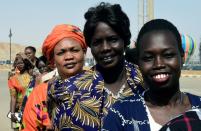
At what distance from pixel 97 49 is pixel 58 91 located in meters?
0.37

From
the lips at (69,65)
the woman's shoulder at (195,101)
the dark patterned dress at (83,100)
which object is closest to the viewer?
the woman's shoulder at (195,101)

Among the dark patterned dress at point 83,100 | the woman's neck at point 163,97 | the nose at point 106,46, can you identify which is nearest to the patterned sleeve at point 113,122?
the woman's neck at point 163,97

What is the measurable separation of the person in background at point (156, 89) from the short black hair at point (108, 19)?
1.93 feet

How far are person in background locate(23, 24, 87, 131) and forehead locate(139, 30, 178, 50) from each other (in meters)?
0.89

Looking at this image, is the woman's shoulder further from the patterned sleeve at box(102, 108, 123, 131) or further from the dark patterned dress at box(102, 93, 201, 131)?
the patterned sleeve at box(102, 108, 123, 131)

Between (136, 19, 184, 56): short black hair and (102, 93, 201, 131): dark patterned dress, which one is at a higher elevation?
(136, 19, 184, 56): short black hair

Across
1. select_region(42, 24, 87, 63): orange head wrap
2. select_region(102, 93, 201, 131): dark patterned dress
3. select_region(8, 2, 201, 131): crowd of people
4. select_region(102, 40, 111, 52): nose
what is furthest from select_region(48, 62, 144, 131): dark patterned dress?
select_region(102, 93, 201, 131): dark patterned dress

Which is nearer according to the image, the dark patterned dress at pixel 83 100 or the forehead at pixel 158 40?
the forehead at pixel 158 40

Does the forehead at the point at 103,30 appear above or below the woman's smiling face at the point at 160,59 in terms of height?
above

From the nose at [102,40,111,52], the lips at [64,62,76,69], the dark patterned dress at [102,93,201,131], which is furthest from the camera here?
the lips at [64,62,76,69]

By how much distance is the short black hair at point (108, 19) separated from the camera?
2916 millimetres

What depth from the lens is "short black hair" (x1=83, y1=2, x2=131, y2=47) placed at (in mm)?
2916

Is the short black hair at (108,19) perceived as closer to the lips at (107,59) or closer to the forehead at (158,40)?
the lips at (107,59)

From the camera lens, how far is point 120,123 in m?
2.18
